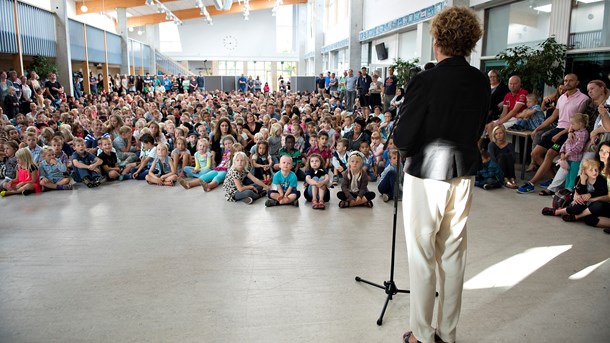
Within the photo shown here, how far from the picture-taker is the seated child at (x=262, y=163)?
734cm

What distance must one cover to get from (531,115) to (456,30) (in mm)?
6392

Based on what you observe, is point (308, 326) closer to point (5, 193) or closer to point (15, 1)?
point (5, 193)

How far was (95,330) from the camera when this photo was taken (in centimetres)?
291

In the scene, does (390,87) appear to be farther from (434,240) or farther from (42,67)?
(434,240)

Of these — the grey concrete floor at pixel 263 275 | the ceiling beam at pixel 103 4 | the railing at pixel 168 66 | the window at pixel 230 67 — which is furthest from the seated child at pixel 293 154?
the window at pixel 230 67

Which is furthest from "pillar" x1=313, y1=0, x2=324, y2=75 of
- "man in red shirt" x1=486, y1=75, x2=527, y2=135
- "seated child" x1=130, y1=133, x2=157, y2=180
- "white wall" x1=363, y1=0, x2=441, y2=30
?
"seated child" x1=130, y1=133, x2=157, y2=180

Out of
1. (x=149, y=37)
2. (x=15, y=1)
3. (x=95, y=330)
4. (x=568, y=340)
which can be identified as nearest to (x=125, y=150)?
(x=95, y=330)

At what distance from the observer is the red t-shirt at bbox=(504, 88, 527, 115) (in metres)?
7.95

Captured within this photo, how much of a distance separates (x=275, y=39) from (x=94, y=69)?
1879cm

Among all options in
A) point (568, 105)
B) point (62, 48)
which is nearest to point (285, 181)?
point (568, 105)

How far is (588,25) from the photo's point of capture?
7715 millimetres

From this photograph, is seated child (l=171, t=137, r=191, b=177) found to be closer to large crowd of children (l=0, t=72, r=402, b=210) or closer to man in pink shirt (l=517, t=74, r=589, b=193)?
large crowd of children (l=0, t=72, r=402, b=210)

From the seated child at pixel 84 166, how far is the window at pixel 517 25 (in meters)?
8.49

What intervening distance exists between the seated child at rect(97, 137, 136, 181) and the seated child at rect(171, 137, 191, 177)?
758mm
